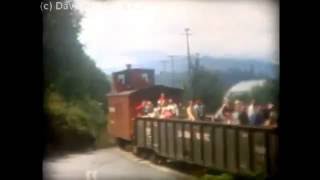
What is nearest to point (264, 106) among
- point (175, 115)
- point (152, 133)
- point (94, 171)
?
point (175, 115)

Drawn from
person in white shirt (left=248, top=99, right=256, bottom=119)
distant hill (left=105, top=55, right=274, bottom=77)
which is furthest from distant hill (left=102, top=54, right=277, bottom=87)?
person in white shirt (left=248, top=99, right=256, bottom=119)

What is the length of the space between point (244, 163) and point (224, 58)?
0.43 meters

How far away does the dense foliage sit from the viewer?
5.72 feet

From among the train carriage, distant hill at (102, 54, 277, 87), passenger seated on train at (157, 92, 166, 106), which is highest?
distant hill at (102, 54, 277, 87)

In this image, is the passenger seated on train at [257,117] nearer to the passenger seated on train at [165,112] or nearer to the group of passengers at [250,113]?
the group of passengers at [250,113]

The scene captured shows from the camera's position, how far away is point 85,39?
1.74m

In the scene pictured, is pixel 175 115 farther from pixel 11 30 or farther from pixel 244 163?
pixel 11 30

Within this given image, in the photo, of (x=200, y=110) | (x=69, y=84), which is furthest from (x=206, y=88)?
(x=69, y=84)

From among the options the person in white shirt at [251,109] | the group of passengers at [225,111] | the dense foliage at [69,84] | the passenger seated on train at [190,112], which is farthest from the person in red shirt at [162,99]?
the person in white shirt at [251,109]

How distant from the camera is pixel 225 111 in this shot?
68.0 inches

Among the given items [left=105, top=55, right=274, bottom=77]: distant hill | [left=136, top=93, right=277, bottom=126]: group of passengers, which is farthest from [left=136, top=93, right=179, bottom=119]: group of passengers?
[left=105, top=55, right=274, bottom=77]: distant hill

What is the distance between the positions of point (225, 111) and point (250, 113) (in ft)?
0.32

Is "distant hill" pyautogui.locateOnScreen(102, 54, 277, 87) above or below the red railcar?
above

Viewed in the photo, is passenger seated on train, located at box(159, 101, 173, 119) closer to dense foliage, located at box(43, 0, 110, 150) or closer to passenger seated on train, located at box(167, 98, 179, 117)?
passenger seated on train, located at box(167, 98, 179, 117)
